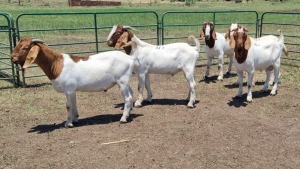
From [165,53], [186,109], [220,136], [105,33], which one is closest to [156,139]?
[220,136]

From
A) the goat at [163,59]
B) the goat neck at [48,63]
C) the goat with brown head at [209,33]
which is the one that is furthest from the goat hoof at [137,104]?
the goat with brown head at [209,33]

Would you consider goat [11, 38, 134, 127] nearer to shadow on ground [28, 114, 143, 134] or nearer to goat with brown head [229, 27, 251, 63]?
shadow on ground [28, 114, 143, 134]

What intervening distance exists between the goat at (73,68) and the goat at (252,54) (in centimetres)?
230

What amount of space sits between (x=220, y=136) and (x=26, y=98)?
473cm

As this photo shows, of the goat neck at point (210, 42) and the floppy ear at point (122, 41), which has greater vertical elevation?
the floppy ear at point (122, 41)

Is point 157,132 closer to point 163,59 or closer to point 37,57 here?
point 163,59

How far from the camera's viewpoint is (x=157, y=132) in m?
6.12

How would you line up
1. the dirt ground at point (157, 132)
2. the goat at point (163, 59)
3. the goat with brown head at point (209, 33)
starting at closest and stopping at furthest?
the dirt ground at point (157, 132) → the goat at point (163, 59) → the goat with brown head at point (209, 33)

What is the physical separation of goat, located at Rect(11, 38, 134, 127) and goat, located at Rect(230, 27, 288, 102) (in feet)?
7.55

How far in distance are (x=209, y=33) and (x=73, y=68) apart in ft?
14.4

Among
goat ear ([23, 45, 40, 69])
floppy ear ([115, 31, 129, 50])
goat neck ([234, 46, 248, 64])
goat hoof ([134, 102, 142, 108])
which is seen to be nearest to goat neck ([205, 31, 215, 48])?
goat neck ([234, 46, 248, 64])

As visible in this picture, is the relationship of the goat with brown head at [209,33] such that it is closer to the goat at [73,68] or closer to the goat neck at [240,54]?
the goat neck at [240,54]

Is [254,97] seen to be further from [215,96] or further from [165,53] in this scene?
[165,53]

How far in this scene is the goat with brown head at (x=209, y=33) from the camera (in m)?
9.28
